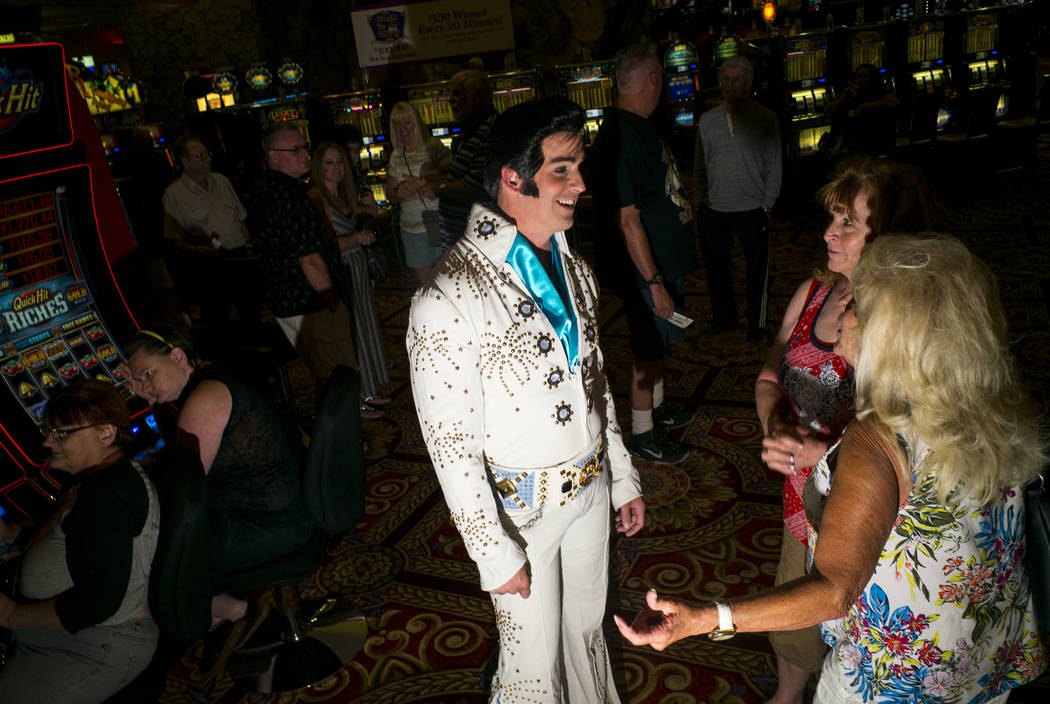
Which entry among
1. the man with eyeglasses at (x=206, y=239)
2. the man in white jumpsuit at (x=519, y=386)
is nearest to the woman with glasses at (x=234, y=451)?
the man in white jumpsuit at (x=519, y=386)

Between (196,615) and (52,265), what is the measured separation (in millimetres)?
1524

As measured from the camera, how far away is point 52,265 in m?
2.61

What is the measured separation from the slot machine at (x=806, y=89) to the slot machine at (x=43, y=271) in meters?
6.08

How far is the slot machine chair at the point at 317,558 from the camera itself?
6.62ft

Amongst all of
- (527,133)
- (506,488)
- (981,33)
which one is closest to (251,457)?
(506,488)

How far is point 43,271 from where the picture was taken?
2.58m

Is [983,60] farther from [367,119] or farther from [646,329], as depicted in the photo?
[646,329]

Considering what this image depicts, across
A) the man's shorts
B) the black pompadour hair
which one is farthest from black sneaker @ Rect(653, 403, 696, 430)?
the black pompadour hair

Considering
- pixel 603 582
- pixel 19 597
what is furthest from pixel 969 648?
pixel 19 597

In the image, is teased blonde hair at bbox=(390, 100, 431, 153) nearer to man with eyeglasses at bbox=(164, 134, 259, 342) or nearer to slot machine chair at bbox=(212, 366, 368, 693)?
man with eyeglasses at bbox=(164, 134, 259, 342)

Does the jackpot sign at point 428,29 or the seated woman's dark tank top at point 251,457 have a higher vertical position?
the jackpot sign at point 428,29

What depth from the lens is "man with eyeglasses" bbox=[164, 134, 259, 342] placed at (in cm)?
442

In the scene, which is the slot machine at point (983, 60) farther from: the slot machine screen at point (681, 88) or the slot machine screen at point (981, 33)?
the slot machine screen at point (681, 88)

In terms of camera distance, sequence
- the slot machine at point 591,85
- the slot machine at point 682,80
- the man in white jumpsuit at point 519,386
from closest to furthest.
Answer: the man in white jumpsuit at point 519,386
the slot machine at point 591,85
the slot machine at point 682,80
